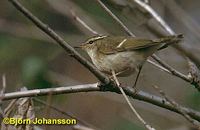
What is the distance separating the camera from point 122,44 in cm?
483

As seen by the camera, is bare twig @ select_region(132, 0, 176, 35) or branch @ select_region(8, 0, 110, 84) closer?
branch @ select_region(8, 0, 110, 84)

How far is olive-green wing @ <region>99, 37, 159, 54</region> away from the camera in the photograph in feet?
15.2

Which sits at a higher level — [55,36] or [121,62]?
[121,62]

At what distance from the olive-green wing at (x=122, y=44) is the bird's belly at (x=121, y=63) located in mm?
57

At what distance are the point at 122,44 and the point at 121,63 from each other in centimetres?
28

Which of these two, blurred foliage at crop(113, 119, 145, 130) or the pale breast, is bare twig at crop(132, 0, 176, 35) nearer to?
the pale breast

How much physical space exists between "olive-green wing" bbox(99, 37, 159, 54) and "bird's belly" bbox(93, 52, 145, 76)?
0.06 metres

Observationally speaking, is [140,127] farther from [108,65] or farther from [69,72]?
[69,72]

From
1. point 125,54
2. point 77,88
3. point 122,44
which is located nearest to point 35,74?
point 122,44

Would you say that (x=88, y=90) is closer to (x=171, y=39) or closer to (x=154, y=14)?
(x=171, y=39)

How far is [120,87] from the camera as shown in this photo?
A: 391cm

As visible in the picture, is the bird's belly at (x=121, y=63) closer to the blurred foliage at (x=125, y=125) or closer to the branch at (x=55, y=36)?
the branch at (x=55, y=36)

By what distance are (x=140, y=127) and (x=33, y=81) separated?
1.17 m

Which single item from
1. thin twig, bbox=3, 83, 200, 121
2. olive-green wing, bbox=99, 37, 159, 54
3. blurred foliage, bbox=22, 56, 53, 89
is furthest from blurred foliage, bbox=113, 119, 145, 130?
thin twig, bbox=3, 83, 200, 121
